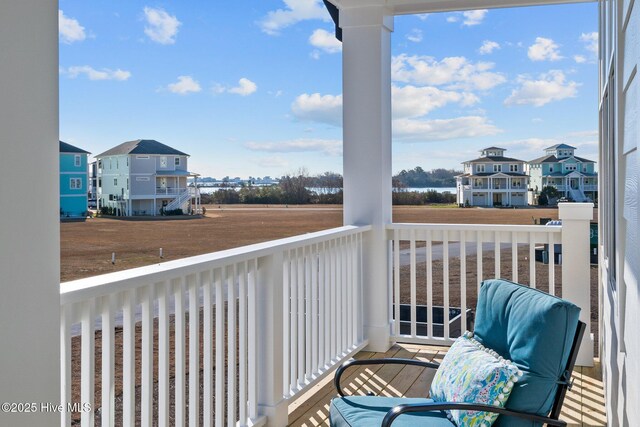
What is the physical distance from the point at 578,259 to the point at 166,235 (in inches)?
141

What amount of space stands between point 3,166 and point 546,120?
4.33 m

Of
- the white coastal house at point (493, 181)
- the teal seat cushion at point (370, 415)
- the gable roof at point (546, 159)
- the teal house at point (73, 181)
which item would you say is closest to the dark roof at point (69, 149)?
the teal house at point (73, 181)

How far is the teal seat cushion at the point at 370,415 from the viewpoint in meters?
2.42

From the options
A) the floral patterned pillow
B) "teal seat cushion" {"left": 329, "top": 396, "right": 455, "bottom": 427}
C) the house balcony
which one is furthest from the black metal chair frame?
the house balcony

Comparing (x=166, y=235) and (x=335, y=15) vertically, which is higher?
(x=335, y=15)

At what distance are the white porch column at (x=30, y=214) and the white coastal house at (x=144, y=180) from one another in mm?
176

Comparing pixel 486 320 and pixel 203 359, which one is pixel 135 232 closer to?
pixel 203 359

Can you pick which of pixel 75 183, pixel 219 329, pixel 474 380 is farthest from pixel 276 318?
pixel 75 183

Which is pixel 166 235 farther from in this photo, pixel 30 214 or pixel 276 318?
pixel 276 318

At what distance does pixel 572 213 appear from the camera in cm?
461

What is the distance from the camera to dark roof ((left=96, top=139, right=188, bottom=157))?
1.86m

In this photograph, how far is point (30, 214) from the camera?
62.9 inches

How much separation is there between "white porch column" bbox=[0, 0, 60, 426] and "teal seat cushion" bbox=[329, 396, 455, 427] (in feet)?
3.93

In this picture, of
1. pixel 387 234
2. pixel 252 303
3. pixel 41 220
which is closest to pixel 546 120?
pixel 387 234
